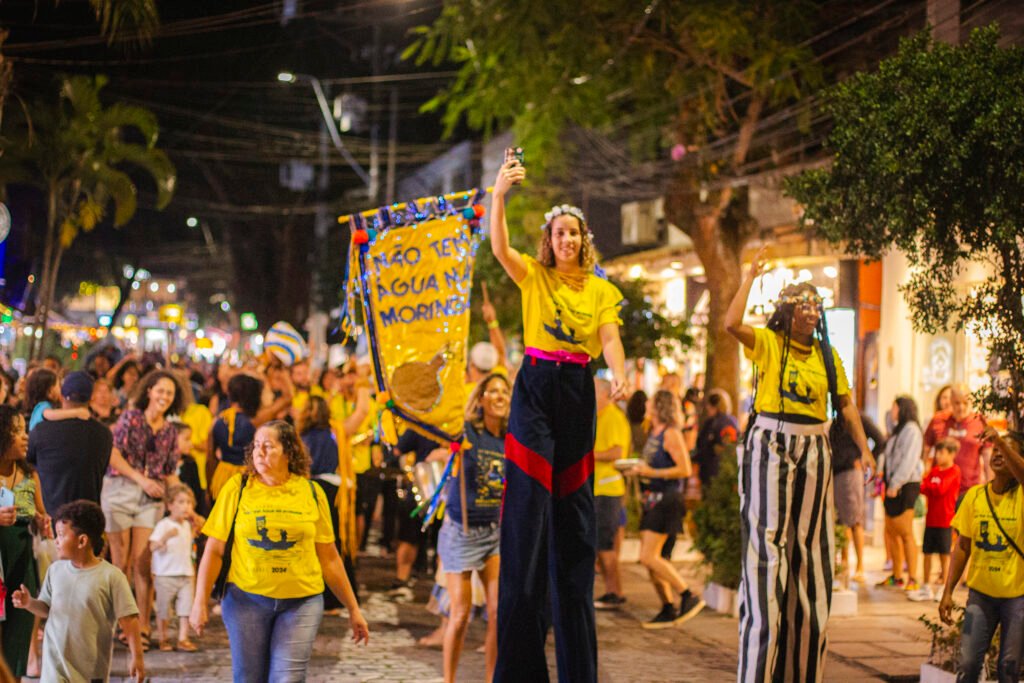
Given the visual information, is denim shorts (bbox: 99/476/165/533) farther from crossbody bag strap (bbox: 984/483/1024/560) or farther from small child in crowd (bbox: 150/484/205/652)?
crossbody bag strap (bbox: 984/483/1024/560)

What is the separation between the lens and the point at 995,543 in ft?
24.2

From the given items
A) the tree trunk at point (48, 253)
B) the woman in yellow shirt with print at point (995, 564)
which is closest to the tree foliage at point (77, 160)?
the tree trunk at point (48, 253)

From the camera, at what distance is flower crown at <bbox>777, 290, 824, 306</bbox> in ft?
23.1

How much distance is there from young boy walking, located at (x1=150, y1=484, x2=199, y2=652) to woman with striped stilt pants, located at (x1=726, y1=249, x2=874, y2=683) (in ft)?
15.5

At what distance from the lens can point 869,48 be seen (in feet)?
61.3

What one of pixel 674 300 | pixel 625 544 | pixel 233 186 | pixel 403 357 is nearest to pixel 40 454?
pixel 403 357

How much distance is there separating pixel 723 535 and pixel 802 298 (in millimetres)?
5323

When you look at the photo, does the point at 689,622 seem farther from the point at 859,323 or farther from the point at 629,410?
the point at 859,323

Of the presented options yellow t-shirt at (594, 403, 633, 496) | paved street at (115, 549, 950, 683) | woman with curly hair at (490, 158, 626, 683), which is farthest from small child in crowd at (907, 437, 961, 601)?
woman with curly hair at (490, 158, 626, 683)

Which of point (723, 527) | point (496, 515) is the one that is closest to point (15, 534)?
point (496, 515)

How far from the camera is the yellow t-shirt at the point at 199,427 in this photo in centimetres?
1222

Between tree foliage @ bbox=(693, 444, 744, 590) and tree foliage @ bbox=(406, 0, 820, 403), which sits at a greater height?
tree foliage @ bbox=(406, 0, 820, 403)

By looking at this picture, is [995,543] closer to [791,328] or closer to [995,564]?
[995,564]

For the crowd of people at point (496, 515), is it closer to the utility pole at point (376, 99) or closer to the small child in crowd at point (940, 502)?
the small child in crowd at point (940, 502)
